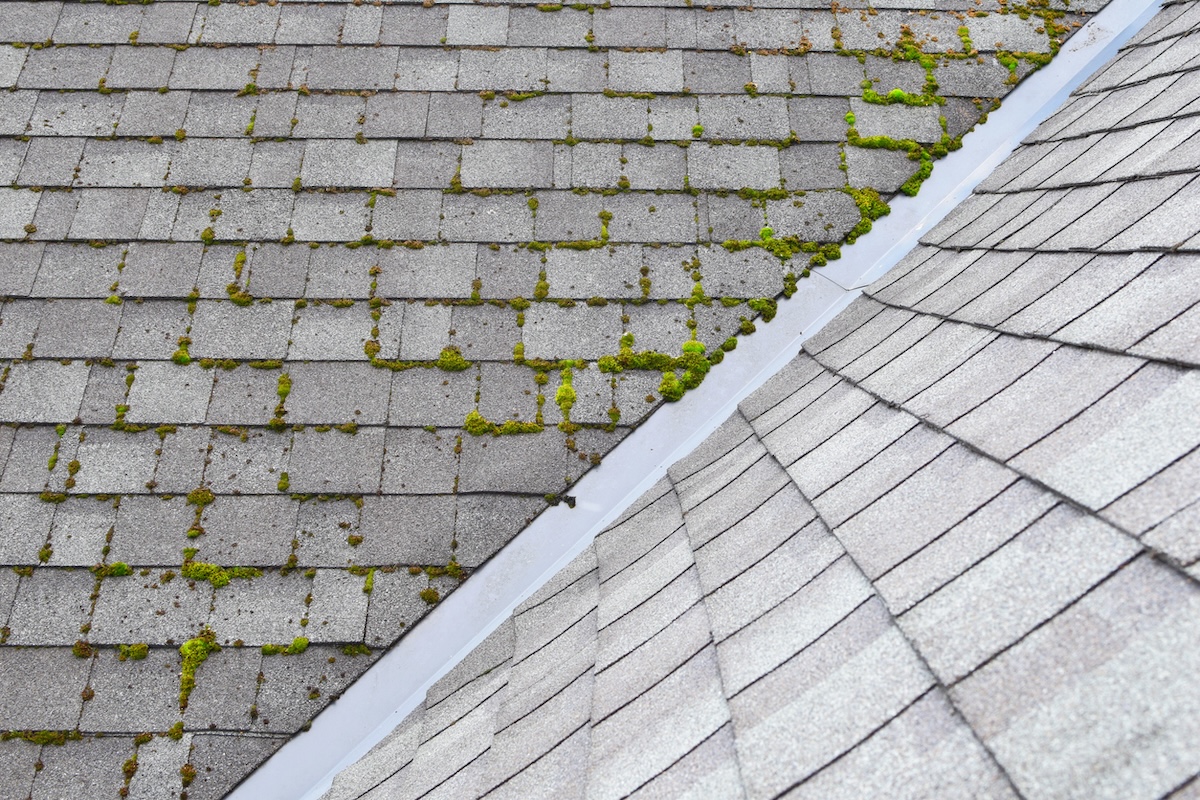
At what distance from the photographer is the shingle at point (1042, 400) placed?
2891mm

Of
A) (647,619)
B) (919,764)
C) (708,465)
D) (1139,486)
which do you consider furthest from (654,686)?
(708,465)

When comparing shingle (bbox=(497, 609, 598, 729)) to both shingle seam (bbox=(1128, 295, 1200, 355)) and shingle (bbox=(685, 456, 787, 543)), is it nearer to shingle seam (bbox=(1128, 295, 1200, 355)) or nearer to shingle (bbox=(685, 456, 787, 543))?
shingle (bbox=(685, 456, 787, 543))

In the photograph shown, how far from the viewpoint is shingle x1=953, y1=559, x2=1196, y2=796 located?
1.81 meters

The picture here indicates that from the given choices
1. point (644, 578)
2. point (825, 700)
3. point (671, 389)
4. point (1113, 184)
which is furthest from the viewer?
point (671, 389)

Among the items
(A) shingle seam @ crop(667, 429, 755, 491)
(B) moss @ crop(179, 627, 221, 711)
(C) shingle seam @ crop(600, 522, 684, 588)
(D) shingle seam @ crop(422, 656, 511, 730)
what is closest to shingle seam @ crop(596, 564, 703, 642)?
(C) shingle seam @ crop(600, 522, 684, 588)

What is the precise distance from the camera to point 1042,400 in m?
3.08

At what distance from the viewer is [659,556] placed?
4188mm

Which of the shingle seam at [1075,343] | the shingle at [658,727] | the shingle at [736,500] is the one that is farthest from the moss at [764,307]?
the shingle at [658,727]

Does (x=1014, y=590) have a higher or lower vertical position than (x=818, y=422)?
higher

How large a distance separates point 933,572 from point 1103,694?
29.3 inches

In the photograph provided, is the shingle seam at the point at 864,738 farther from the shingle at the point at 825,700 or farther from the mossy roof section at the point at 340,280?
the mossy roof section at the point at 340,280

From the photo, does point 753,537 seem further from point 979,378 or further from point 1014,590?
point 1014,590

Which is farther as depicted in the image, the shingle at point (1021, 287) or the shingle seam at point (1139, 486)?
the shingle at point (1021, 287)

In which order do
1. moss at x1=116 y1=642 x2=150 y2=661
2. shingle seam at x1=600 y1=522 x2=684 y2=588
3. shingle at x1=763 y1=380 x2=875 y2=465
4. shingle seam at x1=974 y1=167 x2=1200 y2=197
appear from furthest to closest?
moss at x1=116 y1=642 x2=150 y2=661 → shingle seam at x1=600 y1=522 x2=684 y2=588 → shingle at x1=763 y1=380 x2=875 y2=465 → shingle seam at x1=974 y1=167 x2=1200 y2=197
